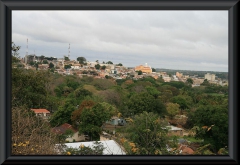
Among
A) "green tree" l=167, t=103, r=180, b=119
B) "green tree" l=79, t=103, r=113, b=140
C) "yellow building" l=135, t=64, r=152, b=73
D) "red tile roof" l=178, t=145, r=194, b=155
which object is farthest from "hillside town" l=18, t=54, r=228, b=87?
"red tile roof" l=178, t=145, r=194, b=155

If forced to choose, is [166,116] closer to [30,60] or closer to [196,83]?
[196,83]

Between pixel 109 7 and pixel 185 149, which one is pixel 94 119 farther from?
pixel 109 7

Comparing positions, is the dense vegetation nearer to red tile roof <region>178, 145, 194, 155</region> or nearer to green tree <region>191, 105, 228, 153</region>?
green tree <region>191, 105, 228, 153</region>

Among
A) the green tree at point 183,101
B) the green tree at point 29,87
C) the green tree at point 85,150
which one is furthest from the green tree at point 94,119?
the green tree at point 183,101

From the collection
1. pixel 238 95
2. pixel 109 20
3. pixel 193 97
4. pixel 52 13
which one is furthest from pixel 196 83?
pixel 52 13

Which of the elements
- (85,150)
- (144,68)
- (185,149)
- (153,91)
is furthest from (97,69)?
(185,149)

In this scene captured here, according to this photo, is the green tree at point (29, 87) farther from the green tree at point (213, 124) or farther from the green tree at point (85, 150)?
the green tree at point (213, 124)
